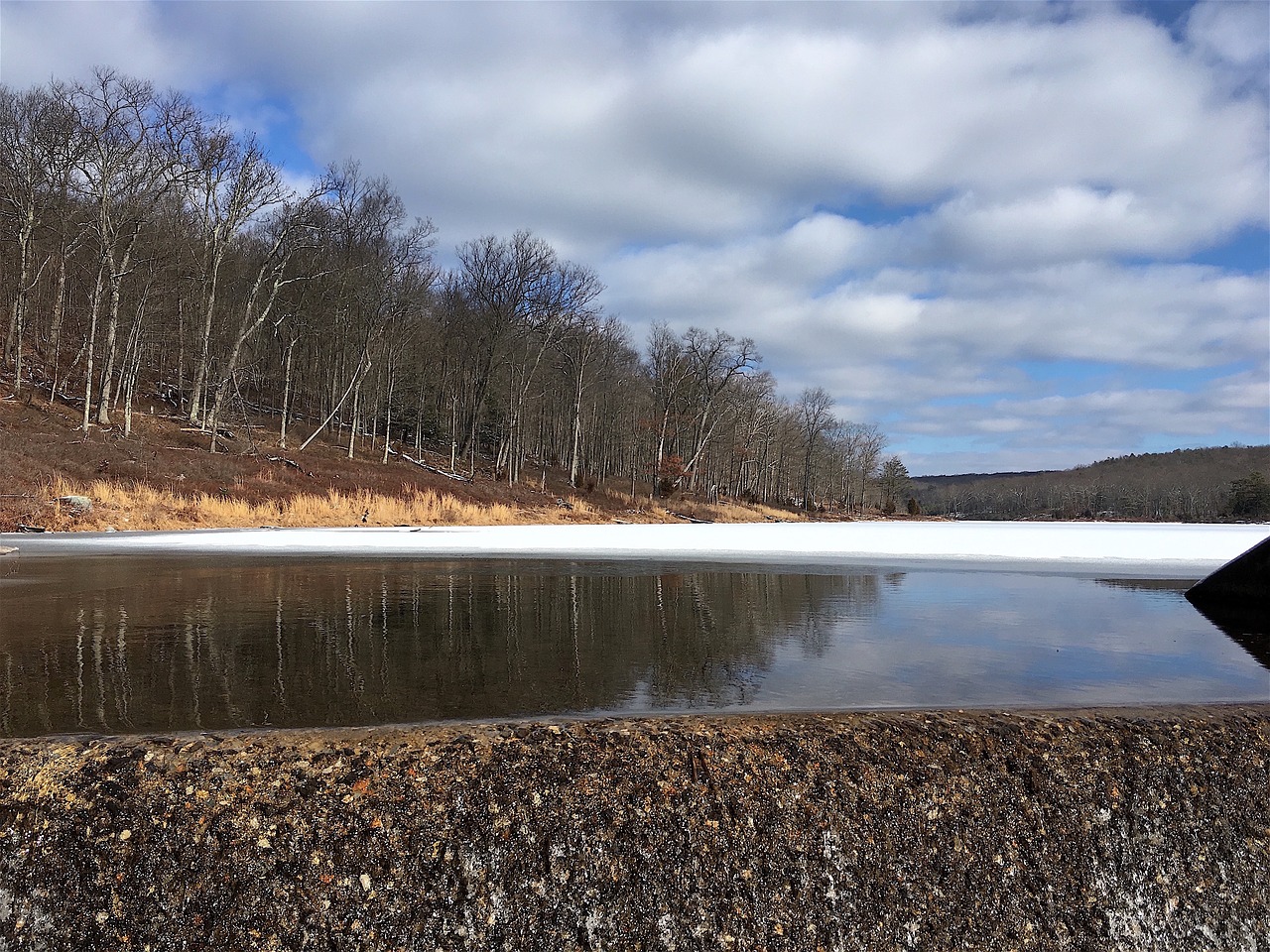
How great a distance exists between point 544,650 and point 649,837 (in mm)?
2415

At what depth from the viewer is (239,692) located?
12.6 ft

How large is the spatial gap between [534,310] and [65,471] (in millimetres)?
29220

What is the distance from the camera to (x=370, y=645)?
5.19 meters

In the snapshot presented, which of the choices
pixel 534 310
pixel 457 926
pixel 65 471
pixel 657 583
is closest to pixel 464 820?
pixel 457 926

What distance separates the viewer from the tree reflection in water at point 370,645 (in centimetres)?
363

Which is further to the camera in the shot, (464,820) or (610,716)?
(610,716)

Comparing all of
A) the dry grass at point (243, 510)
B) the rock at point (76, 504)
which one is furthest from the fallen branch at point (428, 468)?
the rock at point (76, 504)

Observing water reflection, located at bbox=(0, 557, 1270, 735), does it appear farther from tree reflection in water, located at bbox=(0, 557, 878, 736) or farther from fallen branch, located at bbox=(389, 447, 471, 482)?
fallen branch, located at bbox=(389, 447, 471, 482)

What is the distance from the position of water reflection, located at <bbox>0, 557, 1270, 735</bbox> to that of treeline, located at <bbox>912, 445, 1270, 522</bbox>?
8331cm

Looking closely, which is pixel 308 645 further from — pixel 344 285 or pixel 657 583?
pixel 344 285

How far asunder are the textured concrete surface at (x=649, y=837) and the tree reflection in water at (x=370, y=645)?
555mm

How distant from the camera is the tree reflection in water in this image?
363 centimetres

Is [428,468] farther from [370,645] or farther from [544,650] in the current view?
[544,650]

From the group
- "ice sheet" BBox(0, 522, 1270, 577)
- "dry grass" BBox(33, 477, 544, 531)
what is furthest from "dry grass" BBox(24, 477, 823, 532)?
"ice sheet" BBox(0, 522, 1270, 577)
